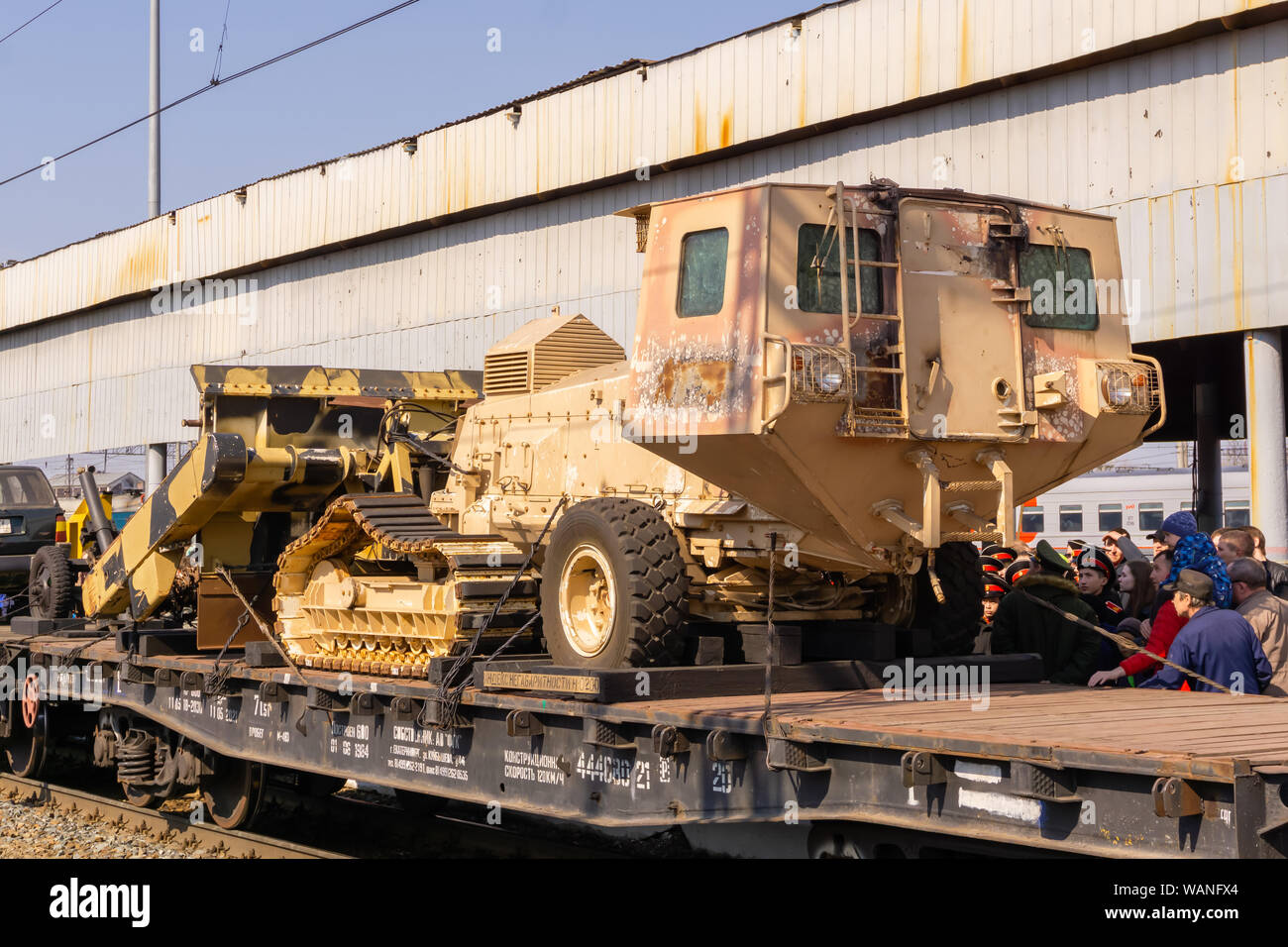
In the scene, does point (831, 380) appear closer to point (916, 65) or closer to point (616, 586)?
point (616, 586)

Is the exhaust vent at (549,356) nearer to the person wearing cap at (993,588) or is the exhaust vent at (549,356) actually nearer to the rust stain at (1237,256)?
the person wearing cap at (993,588)

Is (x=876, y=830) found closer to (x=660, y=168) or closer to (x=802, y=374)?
(x=802, y=374)

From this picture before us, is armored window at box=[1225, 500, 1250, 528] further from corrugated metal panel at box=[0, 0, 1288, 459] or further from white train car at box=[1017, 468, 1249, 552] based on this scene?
corrugated metal panel at box=[0, 0, 1288, 459]

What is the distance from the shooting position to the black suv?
56.3 ft

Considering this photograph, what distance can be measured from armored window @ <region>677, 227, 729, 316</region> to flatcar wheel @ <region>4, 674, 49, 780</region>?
26.4ft

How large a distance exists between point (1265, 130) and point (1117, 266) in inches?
228

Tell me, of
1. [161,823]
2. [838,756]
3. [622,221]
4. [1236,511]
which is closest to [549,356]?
[838,756]

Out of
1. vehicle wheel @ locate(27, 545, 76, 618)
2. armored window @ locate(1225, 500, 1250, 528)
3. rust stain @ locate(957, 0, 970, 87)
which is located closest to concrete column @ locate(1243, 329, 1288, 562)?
rust stain @ locate(957, 0, 970, 87)

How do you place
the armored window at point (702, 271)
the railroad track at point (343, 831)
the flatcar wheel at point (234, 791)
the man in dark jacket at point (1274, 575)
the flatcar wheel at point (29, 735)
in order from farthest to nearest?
the flatcar wheel at point (29, 735) < the flatcar wheel at point (234, 791) < the railroad track at point (343, 831) < the man in dark jacket at point (1274, 575) < the armored window at point (702, 271)

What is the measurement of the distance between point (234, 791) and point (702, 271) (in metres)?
6.35

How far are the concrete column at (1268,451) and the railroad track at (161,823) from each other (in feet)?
28.3

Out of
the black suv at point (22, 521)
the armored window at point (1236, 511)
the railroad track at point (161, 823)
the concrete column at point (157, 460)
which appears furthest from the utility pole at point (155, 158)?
the armored window at point (1236, 511)

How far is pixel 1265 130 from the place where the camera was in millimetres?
13031

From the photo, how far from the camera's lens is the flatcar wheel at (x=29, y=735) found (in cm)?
1323
